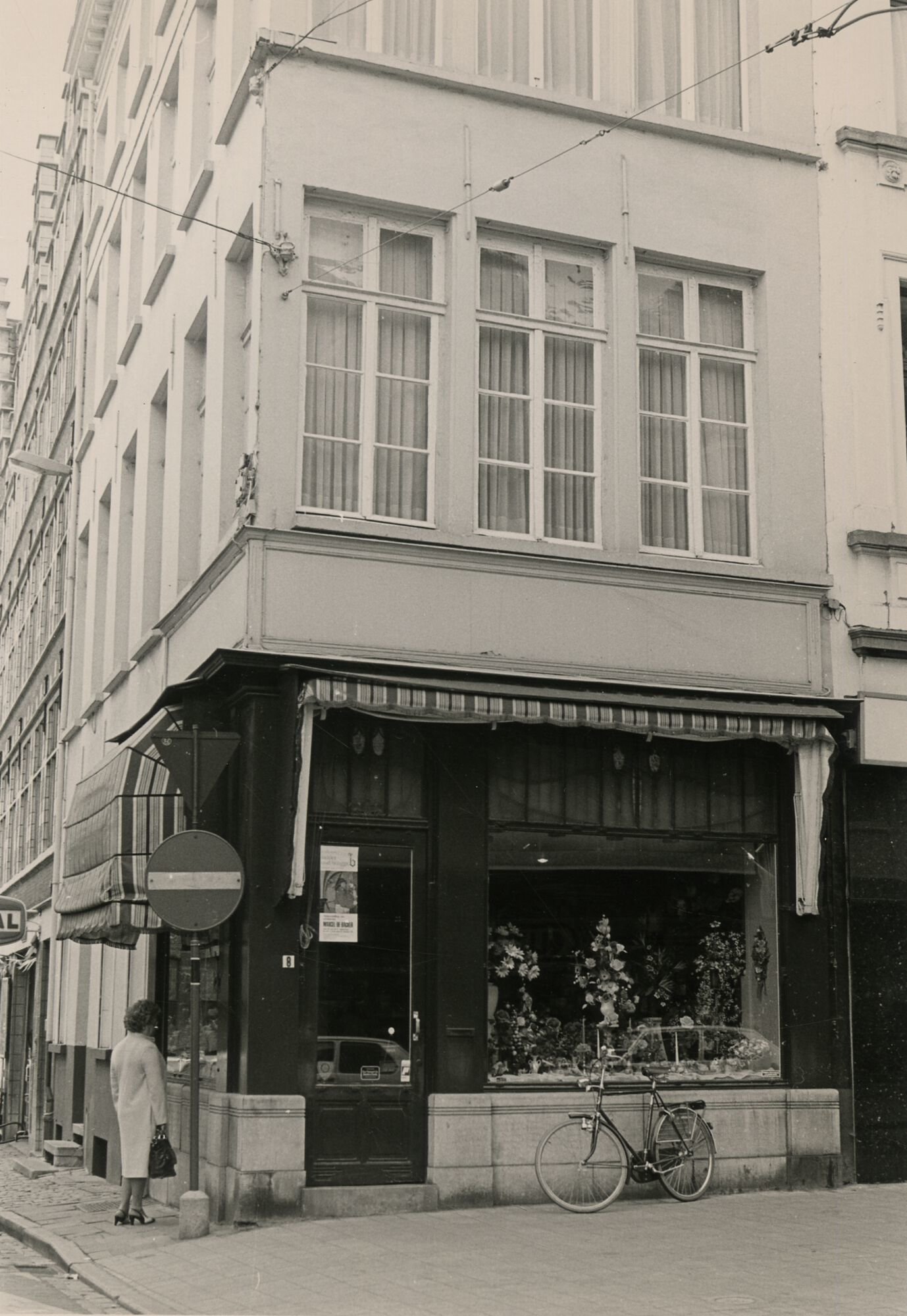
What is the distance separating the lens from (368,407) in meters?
13.4

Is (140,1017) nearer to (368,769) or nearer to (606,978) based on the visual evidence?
(368,769)

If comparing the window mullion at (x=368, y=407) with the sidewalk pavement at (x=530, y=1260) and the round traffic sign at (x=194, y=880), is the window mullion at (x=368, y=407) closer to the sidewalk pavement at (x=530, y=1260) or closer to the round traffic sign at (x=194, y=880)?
the round traffic sign at (x=194, y=880)

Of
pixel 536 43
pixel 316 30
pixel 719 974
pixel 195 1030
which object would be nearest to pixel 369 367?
pixel 316 30

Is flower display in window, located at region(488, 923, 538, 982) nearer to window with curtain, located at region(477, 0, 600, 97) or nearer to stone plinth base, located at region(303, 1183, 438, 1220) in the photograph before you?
stone plinth base, located at region(303, 1183, 438, 1220)

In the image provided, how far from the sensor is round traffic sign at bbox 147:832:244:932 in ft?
36.2

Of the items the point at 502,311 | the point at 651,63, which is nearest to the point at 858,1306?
the point at 502,311

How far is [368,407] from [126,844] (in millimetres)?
4060

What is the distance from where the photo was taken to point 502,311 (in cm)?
1396

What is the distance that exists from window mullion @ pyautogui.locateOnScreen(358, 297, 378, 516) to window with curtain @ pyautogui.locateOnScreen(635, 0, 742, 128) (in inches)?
134

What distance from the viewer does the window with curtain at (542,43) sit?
1427 centimetres

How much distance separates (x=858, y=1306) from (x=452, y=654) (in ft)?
19.8

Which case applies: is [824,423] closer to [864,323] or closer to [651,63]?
[864,323]

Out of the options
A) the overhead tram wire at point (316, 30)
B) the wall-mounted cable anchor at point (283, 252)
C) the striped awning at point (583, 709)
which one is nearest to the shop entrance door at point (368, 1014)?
the striped awning at point (583, 709)

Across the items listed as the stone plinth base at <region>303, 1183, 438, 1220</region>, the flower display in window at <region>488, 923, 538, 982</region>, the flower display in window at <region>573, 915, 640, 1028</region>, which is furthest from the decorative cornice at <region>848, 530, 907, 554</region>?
the stone plinth base at <region>303, 1183, 438, 1220</region>
